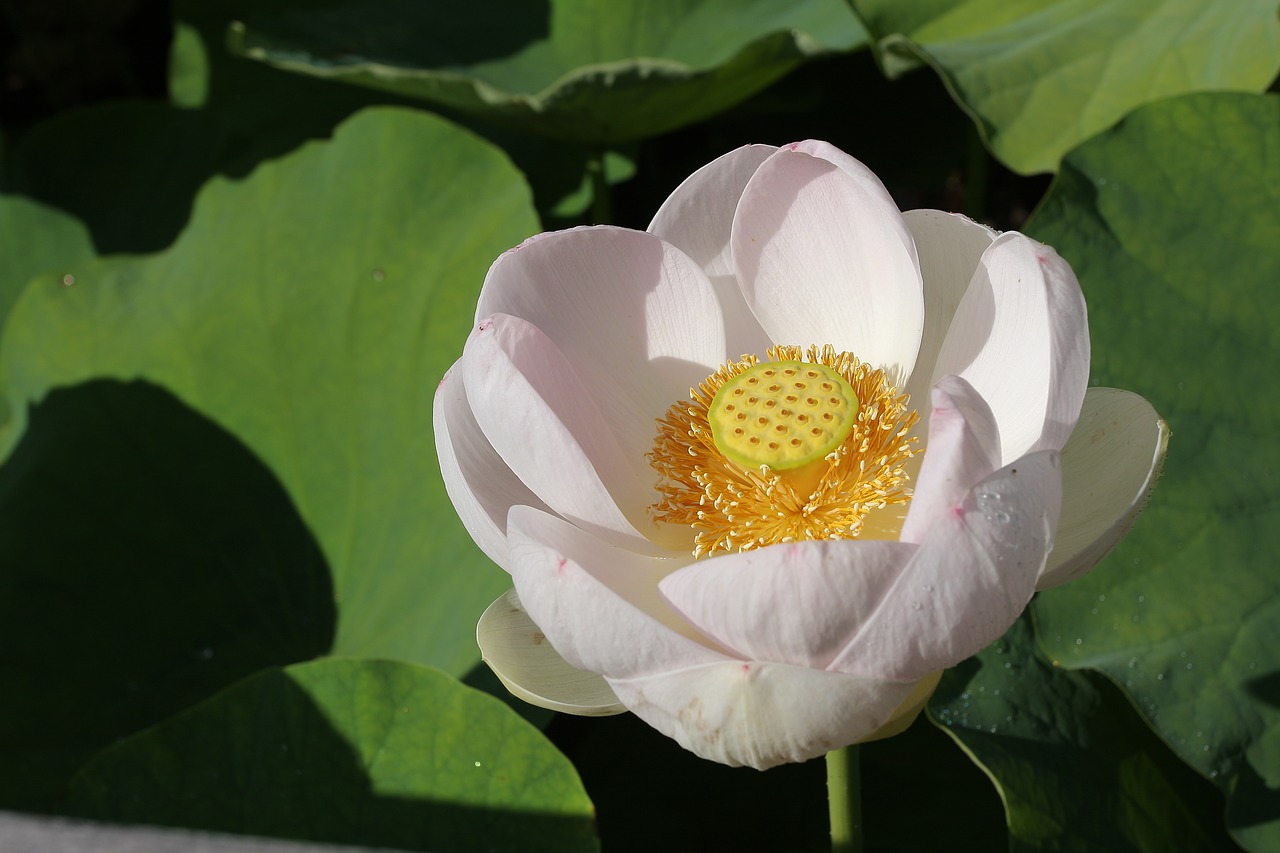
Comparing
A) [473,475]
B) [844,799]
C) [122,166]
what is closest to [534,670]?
[473,475]

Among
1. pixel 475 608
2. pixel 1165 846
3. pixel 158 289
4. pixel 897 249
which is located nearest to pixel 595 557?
pixel 897 249

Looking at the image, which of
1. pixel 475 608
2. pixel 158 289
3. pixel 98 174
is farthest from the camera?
pixel 98 174

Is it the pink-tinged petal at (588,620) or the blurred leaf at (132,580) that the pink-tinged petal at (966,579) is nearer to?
the pink-tinged petal at (588,620)

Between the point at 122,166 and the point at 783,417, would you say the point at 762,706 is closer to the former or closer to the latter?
the point at 783,417

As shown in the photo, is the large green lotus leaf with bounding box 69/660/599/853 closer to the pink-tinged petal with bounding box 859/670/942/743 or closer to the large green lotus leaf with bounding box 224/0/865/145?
the pink-tinged petal with bounding box 859/670/942/743

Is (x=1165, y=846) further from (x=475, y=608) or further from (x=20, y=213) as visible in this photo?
(x=20, y=213)

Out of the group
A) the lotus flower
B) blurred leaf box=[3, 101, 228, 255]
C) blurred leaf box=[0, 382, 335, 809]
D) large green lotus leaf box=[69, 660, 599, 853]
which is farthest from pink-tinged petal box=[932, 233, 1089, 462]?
blurred leaf box=[3, 101, 228, 255]

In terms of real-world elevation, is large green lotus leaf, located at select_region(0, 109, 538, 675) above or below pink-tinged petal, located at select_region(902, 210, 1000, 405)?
below
